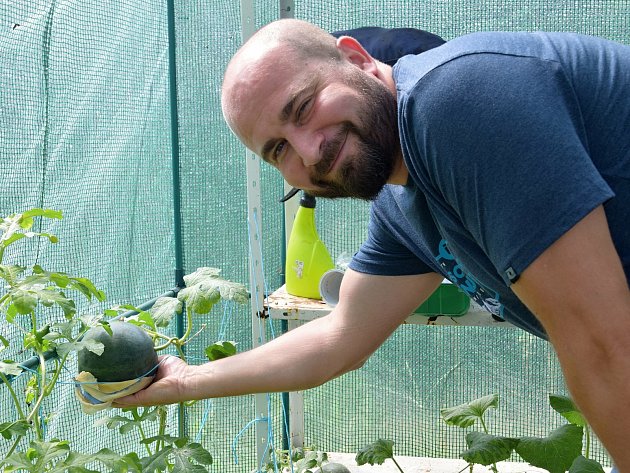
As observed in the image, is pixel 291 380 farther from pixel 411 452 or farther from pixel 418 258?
pixel 411 452

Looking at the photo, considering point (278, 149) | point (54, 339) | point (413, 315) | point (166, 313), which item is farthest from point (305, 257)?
point (278, 149)

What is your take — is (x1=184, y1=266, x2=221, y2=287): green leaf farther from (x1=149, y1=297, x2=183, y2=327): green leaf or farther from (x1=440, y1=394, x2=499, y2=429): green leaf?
(x1=440, y1=394, x2=499, y2=429): green leaf

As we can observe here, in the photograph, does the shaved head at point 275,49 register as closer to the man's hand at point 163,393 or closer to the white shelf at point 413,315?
the man's hand at point 163,393

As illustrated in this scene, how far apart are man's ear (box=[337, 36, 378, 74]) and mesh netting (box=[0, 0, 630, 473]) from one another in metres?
1.15

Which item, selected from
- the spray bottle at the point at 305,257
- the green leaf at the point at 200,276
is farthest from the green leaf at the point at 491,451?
the green leaf at the point at 200,276

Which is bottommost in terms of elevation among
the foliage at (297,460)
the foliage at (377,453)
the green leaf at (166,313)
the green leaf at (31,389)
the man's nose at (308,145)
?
the foliage at (297,460)

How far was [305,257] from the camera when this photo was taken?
287cm

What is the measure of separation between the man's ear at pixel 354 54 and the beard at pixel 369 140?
0.24ft

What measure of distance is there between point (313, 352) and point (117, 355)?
1.59 ft

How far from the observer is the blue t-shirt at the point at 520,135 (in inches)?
43.6

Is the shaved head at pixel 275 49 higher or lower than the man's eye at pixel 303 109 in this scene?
higher

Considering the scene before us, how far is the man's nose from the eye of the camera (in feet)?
4.66

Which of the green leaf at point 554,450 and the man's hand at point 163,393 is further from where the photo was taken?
the green leaf at point 554,450

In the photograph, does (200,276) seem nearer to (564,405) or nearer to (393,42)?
(393,42)
